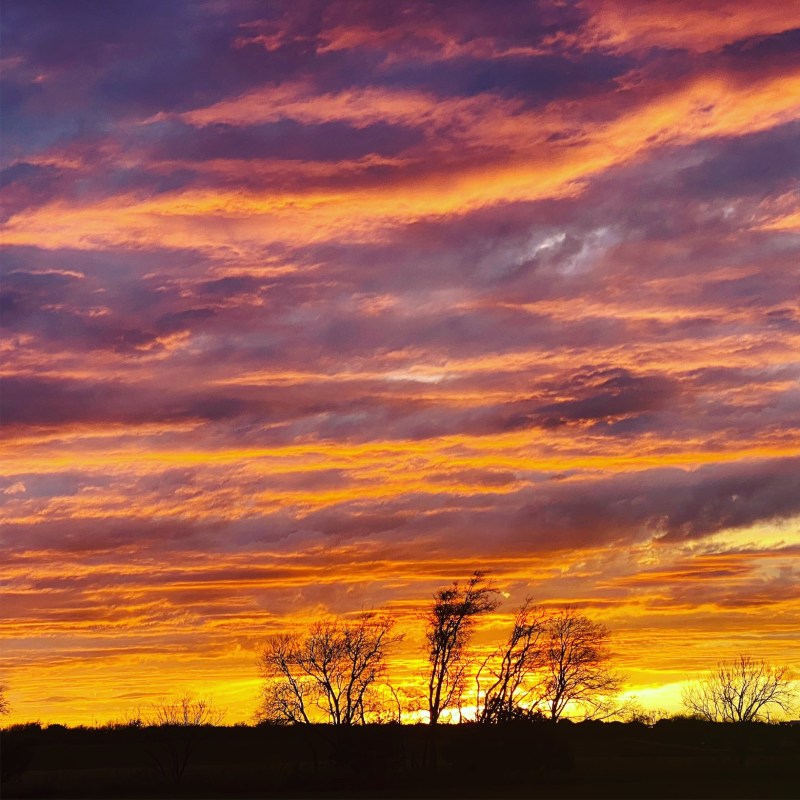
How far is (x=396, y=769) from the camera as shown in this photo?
Result: 255 feet

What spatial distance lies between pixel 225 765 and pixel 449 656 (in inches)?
994

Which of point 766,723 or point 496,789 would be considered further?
point 766,723

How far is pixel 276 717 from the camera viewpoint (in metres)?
86.9

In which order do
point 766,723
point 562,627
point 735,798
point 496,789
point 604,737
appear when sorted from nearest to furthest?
point 735,798 < point 496,789 < point 562,627 < point 766,723 < point 604,737

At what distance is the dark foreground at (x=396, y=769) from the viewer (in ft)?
240

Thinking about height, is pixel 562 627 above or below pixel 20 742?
above

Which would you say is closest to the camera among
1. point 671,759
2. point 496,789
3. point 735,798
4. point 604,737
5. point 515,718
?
point 735,798

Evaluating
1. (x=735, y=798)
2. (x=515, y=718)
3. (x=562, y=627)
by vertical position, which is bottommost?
(x=735, y=798)

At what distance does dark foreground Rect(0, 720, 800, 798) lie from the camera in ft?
240

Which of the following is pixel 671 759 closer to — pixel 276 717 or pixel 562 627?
pixel 562 627

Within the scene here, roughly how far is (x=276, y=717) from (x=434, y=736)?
12454mm

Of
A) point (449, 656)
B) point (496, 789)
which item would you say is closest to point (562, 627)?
point (449, 656)

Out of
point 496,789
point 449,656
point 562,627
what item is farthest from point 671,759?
point 496,789

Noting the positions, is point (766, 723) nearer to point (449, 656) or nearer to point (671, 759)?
→ point (671, 759)
